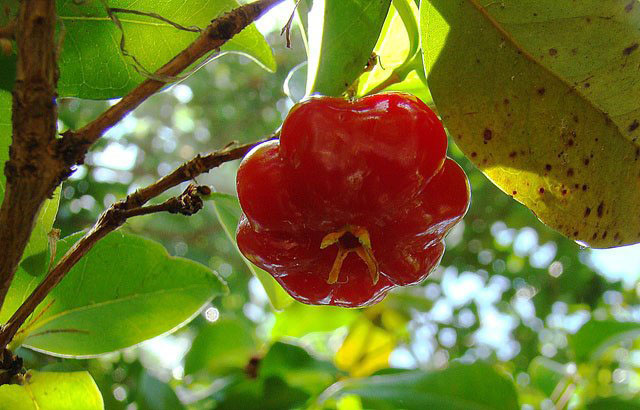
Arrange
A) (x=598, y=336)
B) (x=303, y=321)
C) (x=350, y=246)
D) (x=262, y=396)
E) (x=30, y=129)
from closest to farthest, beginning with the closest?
(x=30, y=129)
(x=350, y=246)
(x=262, y=396)
(x=598, y=336)
(x=303, y=321)

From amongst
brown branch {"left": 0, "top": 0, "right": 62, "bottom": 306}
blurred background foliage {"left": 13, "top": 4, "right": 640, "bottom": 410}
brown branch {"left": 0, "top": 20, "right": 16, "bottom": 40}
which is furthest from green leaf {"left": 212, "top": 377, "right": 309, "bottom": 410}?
brown branch {"left": 0, "top": 20, "right": 16, "bottom": 40}

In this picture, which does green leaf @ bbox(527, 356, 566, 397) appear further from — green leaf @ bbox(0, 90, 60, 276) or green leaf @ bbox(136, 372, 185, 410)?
green leaf @ bbox(0, 90, 60, 276)

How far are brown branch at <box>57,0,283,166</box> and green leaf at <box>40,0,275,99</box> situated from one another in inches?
8.3

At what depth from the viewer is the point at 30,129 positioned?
0.58 m

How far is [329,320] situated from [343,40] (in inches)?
61.1

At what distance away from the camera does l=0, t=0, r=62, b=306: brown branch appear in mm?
557

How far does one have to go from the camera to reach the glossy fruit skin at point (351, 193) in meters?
0.79

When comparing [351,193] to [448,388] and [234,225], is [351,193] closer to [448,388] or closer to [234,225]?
[234,225]

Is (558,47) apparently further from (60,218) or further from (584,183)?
(60,218)

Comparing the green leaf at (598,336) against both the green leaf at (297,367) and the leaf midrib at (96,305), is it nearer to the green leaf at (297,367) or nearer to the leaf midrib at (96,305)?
the green leaf at (297,367)

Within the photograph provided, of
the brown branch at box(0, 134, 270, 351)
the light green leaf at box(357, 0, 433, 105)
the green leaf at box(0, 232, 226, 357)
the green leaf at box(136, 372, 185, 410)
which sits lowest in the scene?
the green leaf at box(136, 372, 185, 410)

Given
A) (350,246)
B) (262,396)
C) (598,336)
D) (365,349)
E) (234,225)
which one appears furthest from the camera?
(365,349)

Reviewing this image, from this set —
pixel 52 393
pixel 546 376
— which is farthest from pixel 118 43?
pixel 546 376

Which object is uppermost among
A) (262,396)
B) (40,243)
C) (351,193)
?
(351,193)
